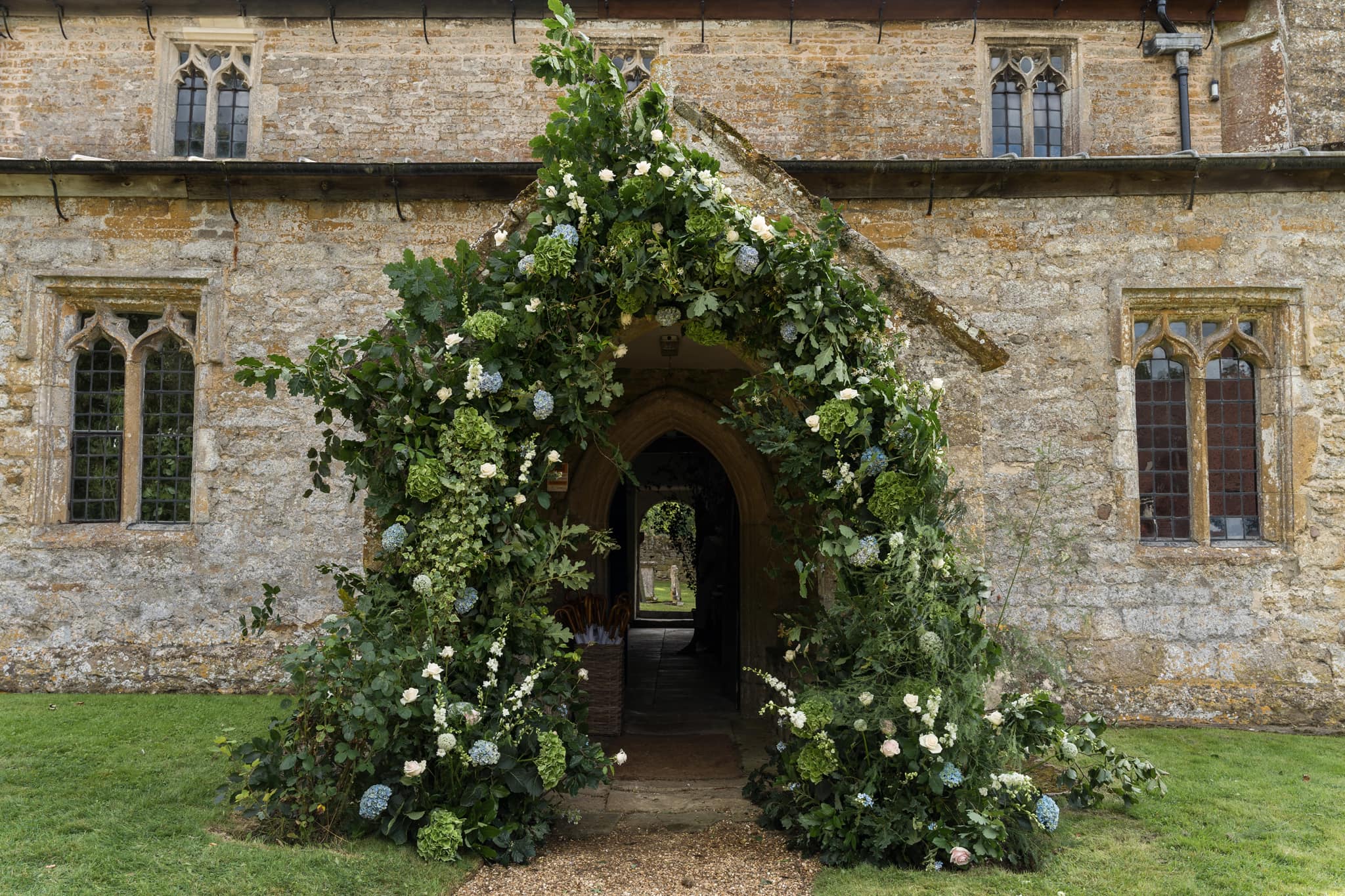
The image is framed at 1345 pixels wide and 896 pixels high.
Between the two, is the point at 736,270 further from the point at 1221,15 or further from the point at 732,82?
the point at 1221,15

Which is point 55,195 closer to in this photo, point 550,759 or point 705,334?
point 705,334

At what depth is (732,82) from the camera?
30.0 feet

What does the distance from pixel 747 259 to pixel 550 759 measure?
7.92 ft

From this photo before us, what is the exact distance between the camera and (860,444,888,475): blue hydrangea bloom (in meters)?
4.03

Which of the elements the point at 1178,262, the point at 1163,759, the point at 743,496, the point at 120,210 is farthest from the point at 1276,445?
the point at 120,210

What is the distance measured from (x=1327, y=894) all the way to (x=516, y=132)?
8.52 m

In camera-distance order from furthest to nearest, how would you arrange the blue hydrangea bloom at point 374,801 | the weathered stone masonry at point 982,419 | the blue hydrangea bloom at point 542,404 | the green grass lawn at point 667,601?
the green grass lawn at point 667,601 < the weathered stone masonry at point 982,419 < the blue hydrangea bloom at point 542,404 < the blue hydrangea bloom at point 374,801

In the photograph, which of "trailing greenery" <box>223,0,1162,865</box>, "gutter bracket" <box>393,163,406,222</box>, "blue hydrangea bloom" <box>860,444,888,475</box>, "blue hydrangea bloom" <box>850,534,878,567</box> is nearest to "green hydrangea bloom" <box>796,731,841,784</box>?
"trailing greenery" <box>223,0,1162,865</box>

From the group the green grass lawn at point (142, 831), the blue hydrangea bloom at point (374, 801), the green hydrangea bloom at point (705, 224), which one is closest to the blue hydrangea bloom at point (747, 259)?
the green hydrangea bloom at point (705, 224)

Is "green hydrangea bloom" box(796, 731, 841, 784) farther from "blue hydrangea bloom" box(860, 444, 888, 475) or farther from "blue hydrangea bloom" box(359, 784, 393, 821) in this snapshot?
"blue hydrangea bloom" box(359, 784, 393, 821)

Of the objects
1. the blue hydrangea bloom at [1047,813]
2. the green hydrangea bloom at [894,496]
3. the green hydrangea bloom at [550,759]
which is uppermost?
the green hydrangea bloom at [894,496]

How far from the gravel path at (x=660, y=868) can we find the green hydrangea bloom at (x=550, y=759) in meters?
0.39

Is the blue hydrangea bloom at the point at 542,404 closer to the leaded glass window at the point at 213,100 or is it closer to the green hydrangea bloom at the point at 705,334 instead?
the green hydrangea bloom at the point at 705,334

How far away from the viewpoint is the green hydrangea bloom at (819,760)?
13.1ft
